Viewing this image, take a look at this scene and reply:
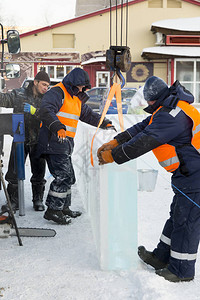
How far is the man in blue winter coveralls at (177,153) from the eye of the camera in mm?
2818

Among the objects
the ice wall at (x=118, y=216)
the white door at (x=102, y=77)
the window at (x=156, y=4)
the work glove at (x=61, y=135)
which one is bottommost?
the ice wall at (x=118, y=216)

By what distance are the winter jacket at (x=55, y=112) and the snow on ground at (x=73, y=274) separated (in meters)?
0.85

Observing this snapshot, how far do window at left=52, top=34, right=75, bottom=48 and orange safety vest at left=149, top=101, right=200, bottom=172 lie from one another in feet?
83.3

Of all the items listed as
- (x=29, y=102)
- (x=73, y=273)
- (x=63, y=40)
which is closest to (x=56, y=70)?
(x=63, y=40)

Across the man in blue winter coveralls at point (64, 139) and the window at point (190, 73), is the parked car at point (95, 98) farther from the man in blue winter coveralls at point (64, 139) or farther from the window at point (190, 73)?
the man in blue winter coveralls at point (64, 139)

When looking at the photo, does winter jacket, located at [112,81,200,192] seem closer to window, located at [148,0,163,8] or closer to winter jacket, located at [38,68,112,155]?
winter jacket, located at [38,68,112,155]

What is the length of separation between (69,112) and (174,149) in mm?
1668

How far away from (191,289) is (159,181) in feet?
11.6

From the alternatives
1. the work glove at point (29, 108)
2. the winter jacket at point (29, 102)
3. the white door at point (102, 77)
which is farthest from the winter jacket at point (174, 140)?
the white door at point (102, 77)

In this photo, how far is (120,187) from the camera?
3107mm

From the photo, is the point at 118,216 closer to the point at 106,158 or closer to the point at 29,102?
the point at 106,158

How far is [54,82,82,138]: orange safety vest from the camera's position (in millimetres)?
4242

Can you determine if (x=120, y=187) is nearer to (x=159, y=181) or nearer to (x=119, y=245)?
(x=119, y=245)

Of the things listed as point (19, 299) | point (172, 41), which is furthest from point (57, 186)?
point (172, 41)
